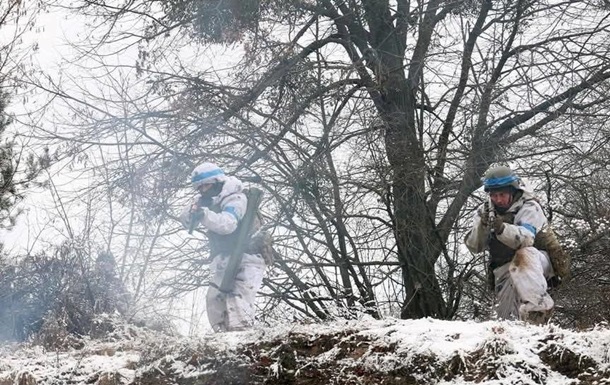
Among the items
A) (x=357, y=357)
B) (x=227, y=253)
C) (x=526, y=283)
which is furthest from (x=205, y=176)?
(x=357, y=357)

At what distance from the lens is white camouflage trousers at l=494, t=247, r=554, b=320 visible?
7207 mm

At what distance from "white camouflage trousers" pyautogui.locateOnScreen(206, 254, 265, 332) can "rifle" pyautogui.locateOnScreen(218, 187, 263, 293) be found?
6 cm

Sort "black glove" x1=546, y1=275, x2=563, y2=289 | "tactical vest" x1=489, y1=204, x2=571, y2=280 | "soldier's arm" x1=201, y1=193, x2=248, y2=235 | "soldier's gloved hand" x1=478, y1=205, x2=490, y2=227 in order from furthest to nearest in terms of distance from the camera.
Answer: "soldier's arm" x1=201, y1=193, x2=248, y2=235 → "black glove" x1=546, y1=275, x2=563, y2=289 → "tactical vest" x1=489, y1=204, x2=571, y2=280 → "soldier's gloved hand" x1=478, y1=205, x2=490, y2=227

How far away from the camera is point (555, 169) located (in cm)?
1365

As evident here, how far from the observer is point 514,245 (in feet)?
23.7

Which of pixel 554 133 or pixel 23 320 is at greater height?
pixel 554 133

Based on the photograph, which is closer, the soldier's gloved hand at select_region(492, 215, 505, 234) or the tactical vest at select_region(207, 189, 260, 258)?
the soldier's gloved hand at select_region(492, 215, 505, 234)

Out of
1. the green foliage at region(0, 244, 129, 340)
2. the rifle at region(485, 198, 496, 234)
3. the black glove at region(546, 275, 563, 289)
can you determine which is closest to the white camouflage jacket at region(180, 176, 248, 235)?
the green foliage at region(0, 244, 129, 340)

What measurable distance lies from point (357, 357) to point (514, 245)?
2210 mm

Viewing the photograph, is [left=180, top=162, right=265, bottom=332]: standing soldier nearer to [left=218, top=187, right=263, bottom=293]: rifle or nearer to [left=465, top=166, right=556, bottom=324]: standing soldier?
[left=218, top=187, right=263, bottom=293]: rifle

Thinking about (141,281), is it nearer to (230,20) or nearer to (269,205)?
(269,205)

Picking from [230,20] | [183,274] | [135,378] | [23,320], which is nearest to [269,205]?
[183,274]

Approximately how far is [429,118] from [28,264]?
245 inches

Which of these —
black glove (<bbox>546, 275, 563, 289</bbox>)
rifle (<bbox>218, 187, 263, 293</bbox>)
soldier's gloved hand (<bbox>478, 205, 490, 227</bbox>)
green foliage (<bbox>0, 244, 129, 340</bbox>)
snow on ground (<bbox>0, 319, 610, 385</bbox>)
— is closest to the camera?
snow on ground (<bbox>0, 319, 610, 385</bbox>)
